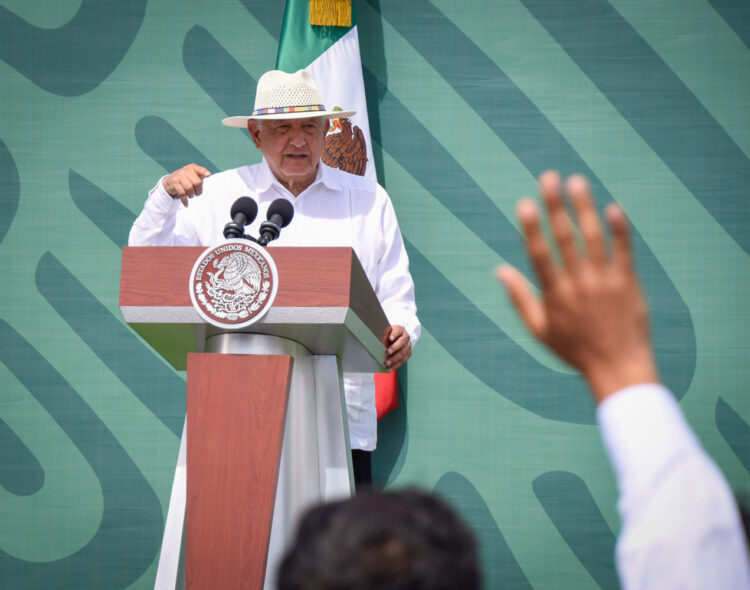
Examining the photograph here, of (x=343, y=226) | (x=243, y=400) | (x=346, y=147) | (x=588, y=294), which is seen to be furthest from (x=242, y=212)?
(x=346, y=147)

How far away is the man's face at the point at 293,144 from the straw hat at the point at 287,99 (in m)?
0.03

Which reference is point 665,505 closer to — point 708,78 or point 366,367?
point 366,367

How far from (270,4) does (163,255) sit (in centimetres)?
249

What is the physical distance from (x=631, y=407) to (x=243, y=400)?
3.94 feet

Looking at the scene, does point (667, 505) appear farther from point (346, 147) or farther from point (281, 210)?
point (346, 147)

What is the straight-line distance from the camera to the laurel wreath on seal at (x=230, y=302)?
1.80m

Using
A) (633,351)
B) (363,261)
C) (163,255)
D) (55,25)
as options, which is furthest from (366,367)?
(55,25)

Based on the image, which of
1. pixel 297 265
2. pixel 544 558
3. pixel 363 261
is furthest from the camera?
pixel 544 558

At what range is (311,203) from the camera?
111 inches

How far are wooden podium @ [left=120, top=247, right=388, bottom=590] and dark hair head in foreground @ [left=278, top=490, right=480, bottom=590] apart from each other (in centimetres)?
109

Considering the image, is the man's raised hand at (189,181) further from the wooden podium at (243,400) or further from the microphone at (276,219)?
the wooden podium at (243,400)

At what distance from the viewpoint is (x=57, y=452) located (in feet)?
12.8

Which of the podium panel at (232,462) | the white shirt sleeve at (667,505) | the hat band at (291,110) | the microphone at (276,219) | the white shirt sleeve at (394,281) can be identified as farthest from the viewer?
the hat band at (291,110)

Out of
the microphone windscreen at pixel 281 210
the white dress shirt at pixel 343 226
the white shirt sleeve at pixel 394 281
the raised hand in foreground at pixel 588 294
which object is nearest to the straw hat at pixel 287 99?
the white dress shirt at pixel 343 226
